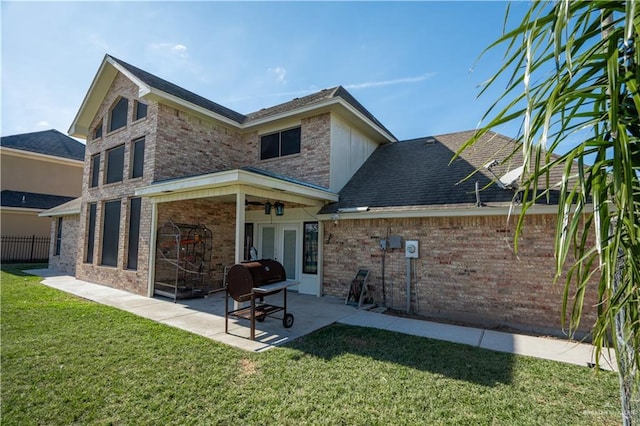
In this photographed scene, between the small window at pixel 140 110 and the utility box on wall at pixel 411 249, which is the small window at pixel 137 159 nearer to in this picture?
the small window at pixel 140 110

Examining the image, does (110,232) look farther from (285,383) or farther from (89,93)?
(285,383)

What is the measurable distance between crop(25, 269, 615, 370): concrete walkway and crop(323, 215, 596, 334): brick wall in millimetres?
778

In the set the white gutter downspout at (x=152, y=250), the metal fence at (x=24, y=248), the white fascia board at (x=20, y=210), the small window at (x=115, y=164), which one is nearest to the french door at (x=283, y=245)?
the white gutter downspout at (x=152, y=250)

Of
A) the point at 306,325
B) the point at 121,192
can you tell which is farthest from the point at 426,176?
the point at 121,192

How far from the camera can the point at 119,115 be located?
12211 millimetres

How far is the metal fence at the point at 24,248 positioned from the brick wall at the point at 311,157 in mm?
19257

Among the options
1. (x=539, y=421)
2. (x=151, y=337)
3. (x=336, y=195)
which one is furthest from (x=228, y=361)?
(x=336, y=195)

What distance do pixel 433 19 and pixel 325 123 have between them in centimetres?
475

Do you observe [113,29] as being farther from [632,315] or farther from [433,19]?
[632,315]

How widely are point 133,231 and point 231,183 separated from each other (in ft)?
18.9

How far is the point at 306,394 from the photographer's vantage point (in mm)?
3840

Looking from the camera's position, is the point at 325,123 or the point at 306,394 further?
the point at 325,123

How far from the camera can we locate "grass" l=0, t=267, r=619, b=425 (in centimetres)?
342

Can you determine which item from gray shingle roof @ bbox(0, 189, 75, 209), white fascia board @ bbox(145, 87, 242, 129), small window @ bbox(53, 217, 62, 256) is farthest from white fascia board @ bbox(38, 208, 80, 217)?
white fascia board @ bbox(145, 87, 242, 129)
